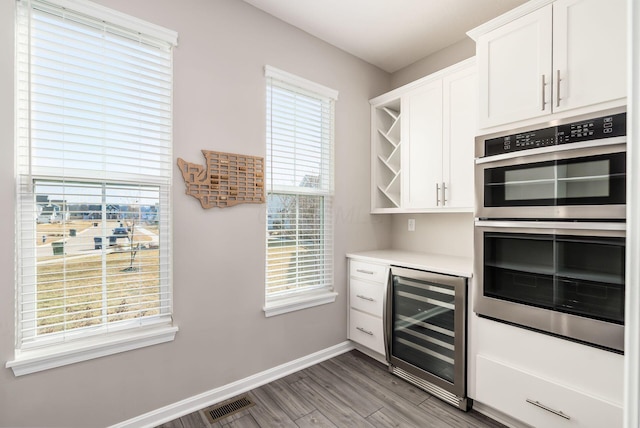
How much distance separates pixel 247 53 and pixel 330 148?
1.03 meters

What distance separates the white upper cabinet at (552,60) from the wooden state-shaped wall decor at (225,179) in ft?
5.31

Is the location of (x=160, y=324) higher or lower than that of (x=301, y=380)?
higher

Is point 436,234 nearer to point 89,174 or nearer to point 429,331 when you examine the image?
point 429,331

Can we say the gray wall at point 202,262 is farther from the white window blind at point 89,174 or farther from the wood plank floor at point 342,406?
the wood plank floor at point 342,406

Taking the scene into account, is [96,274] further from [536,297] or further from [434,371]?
[536,297]

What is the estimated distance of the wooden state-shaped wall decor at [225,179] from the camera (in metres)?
2.02

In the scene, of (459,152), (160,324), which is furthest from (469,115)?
(160,324)

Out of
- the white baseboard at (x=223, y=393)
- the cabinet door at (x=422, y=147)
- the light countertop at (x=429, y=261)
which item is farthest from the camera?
the cabinet door at (x=422, y=147)

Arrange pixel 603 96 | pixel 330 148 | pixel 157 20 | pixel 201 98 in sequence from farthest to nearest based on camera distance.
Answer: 1. pixel 330 148
2. pixel 201 98
3. pixel 157 20
4. pixel 603 96

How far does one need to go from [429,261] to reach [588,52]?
62.4 inches

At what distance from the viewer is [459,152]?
7.81 feet

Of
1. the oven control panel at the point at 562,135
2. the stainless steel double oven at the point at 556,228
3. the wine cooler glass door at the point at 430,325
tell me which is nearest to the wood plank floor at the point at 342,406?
the wine cooler glass door at the point at 430,325

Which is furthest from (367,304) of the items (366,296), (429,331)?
(429,331)

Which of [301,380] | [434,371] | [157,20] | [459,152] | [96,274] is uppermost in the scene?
[157,20]
